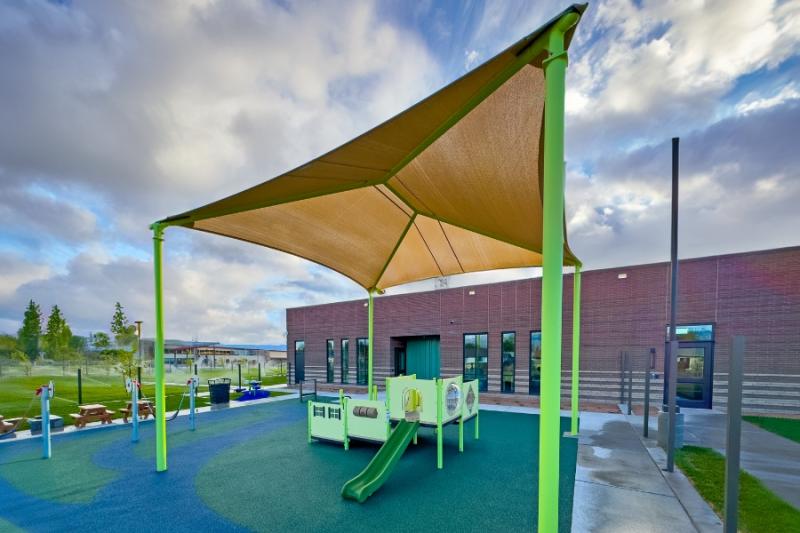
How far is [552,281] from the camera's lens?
2838mm

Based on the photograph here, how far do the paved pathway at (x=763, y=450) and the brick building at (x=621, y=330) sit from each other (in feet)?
6.71

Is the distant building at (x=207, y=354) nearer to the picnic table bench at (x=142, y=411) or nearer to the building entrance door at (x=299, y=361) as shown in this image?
the building entrance door at (x=299, y=361)

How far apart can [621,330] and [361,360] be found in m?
13.0

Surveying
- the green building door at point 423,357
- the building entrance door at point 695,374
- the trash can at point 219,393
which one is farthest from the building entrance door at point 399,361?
the building entrance door at point 695,374

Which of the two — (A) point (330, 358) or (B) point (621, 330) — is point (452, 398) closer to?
(B) point (621, 330)

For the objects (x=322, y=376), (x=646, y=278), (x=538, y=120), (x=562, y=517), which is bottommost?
(x=322, y=376)

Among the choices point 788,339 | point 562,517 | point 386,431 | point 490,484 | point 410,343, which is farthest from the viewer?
point 410,343

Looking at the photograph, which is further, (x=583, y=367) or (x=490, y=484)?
(x=583, y=367)

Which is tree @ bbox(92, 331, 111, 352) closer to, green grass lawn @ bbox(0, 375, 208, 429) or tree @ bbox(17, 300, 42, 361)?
green grass lawn @ bbox(0, 375, 208, 429)

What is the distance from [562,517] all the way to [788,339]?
38.9ft

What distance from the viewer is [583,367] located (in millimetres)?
14625

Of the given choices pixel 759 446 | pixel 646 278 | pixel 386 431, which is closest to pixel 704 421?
pixel 759 446

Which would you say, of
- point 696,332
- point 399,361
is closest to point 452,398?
point 696,332

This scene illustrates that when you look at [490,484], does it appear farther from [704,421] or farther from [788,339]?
[788,339]
